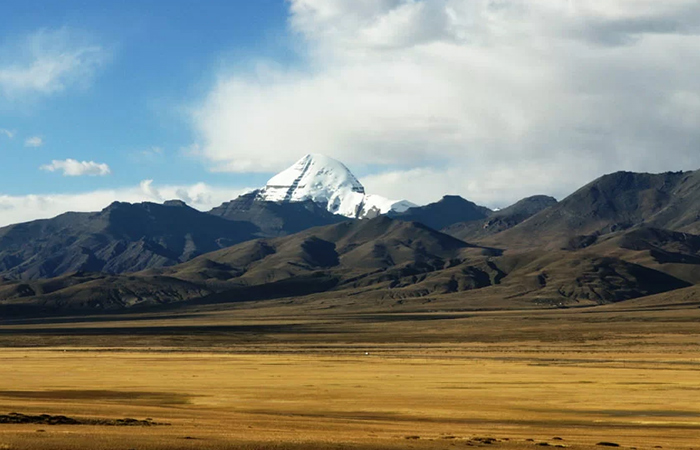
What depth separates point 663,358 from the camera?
10881 centimetres

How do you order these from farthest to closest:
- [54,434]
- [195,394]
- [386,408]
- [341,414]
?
[195,394]
[386,408]
[341,414]
[54,434]

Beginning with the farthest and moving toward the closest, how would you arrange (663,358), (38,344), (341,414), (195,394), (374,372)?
(38,344) < (663,358) < (374,372) < (195,394) < (341,414)

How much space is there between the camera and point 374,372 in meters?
86.5

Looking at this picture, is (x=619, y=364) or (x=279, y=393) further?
(x=619, y=364)

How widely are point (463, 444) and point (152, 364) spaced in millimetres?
71361

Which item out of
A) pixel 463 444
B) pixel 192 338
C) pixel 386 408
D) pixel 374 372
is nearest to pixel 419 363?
pixel 374 372

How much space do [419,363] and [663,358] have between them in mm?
29773

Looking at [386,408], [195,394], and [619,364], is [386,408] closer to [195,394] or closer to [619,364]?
[195,394]

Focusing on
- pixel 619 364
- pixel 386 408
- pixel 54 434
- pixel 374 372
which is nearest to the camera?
pixel 54 434

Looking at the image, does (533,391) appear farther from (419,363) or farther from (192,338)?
(192,338)

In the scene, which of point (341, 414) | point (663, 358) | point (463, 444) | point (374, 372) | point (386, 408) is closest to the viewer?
point (463, 444)

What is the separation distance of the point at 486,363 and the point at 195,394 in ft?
144

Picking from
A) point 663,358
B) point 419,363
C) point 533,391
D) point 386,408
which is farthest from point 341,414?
point 663,358

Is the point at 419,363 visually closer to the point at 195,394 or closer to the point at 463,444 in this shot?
the point at 195,394
